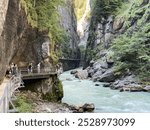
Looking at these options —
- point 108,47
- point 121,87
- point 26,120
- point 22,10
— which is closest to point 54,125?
point 26,120

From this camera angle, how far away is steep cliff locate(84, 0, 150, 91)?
34875 millimetres

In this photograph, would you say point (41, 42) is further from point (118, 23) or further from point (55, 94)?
point (118, 23)

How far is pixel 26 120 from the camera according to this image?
524 cm

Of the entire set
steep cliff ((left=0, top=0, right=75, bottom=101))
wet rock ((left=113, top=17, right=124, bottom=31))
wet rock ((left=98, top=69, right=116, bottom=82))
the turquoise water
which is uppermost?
wet rock ((left=113, top=17, right=124, bottom=31))

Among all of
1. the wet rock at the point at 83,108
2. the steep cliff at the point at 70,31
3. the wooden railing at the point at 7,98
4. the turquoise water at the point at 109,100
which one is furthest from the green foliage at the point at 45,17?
the steep cliff at the point at 70,31

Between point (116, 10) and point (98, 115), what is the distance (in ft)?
154

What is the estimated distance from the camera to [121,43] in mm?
39031

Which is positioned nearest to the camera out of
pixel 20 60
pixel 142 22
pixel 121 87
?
pixel 20 60

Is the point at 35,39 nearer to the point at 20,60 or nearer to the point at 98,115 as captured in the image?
the point at 20,60

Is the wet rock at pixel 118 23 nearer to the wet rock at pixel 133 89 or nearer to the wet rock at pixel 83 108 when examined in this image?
the wet rock at pixel 133 89

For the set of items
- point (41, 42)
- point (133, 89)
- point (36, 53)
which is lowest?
point (133, 89)

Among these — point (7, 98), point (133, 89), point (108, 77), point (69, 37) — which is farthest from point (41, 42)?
point (69, 37)

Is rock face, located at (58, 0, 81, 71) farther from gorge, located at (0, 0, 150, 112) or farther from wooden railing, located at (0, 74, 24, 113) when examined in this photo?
wooden railing, located at (0, 74, 24, 113)

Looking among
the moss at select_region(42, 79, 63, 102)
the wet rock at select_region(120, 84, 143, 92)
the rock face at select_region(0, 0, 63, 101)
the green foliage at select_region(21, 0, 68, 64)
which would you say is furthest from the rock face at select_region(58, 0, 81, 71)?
the moss at select_region(42, 79, 63, 102)
